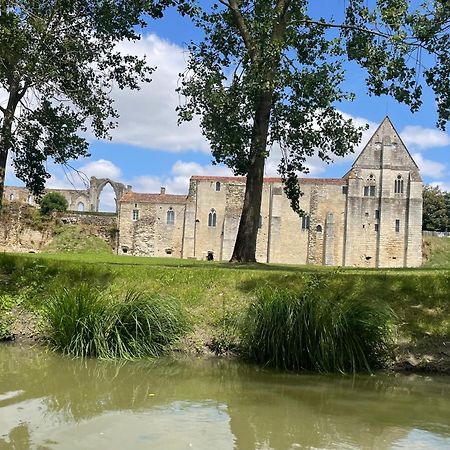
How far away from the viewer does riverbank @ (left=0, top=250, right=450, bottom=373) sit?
9594mm

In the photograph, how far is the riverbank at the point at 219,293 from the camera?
959cm

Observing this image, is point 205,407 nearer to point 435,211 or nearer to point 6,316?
point 6,316

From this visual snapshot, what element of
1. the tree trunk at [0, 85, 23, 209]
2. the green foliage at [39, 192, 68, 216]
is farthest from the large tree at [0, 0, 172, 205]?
the green foliage at [39, 192, 68, 216]

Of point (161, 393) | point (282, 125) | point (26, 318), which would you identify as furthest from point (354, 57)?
point (161, 393)

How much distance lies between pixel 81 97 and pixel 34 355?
983 centimetres

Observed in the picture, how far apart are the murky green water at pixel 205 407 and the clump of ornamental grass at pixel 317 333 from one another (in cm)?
38

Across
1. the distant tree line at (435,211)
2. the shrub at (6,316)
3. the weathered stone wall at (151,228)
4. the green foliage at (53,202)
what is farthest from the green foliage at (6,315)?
the distant tree line at (435,211)

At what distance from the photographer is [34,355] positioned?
9.06 meters

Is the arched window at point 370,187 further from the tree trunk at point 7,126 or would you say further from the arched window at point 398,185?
the tree trunk at point 7,126

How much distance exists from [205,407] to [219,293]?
4.92m

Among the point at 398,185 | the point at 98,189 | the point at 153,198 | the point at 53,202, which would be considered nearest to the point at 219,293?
the point at 153,198

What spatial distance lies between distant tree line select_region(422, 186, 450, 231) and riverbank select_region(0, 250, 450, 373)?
58782 millimetres

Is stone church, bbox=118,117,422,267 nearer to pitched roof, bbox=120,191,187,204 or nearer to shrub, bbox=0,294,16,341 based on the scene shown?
pitched roof, bbox=120,191,187,204

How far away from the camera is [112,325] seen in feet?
30.3
